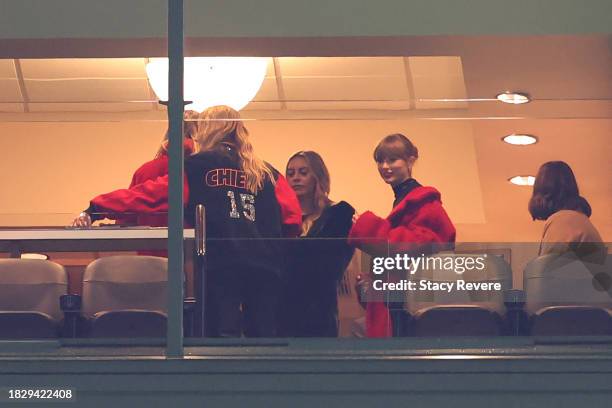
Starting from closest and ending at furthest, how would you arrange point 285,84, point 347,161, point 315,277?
1. point 315,277
2. point 347,161
3. point 285,84

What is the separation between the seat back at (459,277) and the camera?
6.99 m

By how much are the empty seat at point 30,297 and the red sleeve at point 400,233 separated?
3.77ft

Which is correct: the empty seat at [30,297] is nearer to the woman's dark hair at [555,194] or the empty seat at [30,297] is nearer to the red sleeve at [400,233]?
the red sleeve at [400,233]

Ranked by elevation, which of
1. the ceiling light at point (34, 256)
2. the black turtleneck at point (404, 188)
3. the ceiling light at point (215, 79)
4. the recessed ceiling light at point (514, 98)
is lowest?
the ceiling light at point (34, 256)

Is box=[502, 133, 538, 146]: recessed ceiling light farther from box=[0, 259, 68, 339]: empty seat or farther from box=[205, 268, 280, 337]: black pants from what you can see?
box=[0, 259, 68, 339]: empty seat

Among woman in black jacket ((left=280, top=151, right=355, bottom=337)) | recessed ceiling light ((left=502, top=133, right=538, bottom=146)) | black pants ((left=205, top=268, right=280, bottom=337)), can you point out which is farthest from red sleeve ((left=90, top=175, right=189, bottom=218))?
recessed ceiling light ((left=502, top=133, right=538, bottom=146))

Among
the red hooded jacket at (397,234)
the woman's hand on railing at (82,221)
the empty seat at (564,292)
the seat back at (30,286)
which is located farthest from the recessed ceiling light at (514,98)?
the seat back at (30,286)

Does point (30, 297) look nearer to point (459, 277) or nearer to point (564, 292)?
point (459, 277)

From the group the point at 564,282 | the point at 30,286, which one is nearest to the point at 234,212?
the point at 30,286

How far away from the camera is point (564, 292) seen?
7.01 metres

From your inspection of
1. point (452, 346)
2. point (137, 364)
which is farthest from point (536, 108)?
point (137, 364)

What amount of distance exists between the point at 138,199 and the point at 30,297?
571 millimetres

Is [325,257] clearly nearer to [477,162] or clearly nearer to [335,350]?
[335,350]

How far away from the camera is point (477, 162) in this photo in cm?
745
